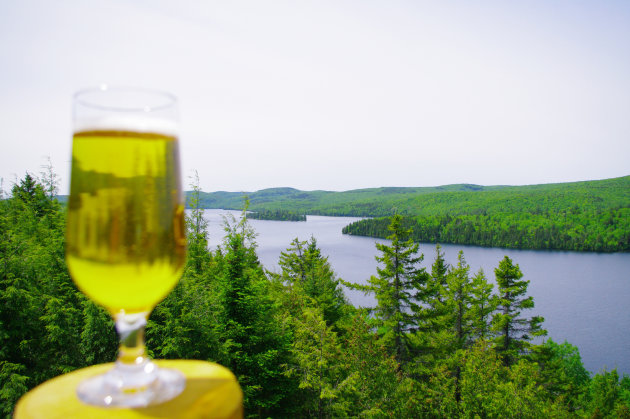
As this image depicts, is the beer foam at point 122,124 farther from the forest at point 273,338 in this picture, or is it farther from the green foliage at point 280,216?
the green foliage at point 280,216

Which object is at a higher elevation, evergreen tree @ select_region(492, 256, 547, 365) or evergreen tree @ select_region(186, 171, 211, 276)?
evergreen tree @ select_region(186, 171, 211, 276)

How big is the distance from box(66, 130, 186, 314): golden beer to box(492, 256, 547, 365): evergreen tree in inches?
1076

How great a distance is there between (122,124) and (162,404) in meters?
0.60

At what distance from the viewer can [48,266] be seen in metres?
13.6

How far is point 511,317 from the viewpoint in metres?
25.3

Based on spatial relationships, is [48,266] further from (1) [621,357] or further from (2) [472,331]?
(1) [621,357]

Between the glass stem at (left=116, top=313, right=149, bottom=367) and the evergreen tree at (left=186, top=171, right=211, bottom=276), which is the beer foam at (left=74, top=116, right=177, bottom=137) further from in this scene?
the evergreen tree at (left=186, top=171, right=211, bottom=276)

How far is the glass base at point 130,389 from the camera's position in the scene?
2.64ft

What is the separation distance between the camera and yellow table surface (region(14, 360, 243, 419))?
778 mm

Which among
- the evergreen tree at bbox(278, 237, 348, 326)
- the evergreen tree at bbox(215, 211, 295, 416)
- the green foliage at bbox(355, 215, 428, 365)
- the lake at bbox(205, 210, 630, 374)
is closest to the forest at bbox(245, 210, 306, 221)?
the lake at bbox(205, 210, 630, 374)

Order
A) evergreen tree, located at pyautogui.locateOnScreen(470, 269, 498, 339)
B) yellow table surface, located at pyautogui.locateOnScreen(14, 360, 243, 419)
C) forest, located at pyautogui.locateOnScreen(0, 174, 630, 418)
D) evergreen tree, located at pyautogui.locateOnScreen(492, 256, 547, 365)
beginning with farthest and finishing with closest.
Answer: evergreen tree, located at pyautogui.locateOnScreen(492, 256, 547, 365) < evergreen tree, located at pyautogui.locateOnScreen(470, 269, 498, 339) < forest, located at pyautogui.locateOnScreen(0, 174, 630, 418) < yellow table surface, located at pyautogui.locateOnScreen(14, 360, 243, 419)

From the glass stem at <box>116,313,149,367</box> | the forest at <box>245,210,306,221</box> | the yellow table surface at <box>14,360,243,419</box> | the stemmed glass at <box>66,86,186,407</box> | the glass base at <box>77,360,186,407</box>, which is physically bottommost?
the forest at <box>245,210,306,221</box>

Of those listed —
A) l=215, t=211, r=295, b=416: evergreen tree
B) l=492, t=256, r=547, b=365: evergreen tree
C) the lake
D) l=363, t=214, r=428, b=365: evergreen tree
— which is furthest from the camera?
the lake

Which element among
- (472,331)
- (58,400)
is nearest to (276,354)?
(58,400)
